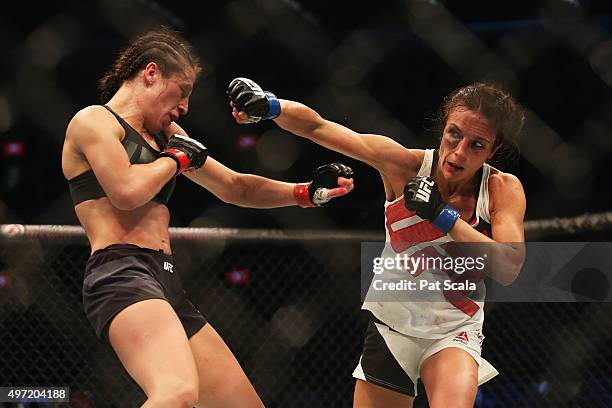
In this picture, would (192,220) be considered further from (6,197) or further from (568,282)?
(568,282)

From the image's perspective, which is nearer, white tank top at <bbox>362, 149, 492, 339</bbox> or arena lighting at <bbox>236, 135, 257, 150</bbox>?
white tank top at <bbox>362, 149, 492, 339</bbox>

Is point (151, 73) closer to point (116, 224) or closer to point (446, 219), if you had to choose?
point (116, 224)

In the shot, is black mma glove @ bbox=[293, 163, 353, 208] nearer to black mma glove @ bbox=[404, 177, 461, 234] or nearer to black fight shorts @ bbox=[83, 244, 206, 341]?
black mma glove @ bbox=[404, 177, 461, 234]

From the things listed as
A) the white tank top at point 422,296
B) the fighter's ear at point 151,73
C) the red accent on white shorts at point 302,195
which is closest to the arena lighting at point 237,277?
the red accent on white shorts at point 302,195

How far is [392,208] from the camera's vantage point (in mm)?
2213

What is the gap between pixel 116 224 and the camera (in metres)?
1.91

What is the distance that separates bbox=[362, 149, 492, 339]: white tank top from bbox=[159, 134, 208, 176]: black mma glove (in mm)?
567

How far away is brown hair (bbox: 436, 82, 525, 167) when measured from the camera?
84.8 inches

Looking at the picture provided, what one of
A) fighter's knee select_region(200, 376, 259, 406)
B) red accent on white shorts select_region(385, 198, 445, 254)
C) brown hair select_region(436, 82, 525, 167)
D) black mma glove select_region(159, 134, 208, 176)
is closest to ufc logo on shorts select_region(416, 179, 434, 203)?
red accent on white shorts select_region(385, 198, 445, 254)

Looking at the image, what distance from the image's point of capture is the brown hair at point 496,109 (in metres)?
2.15

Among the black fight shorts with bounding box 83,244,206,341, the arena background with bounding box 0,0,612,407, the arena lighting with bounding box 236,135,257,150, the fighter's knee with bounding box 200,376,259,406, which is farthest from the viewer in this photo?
the arena lighting with bounding box 236,135,257,150

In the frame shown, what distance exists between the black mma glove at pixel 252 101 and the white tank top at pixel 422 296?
0.42 metres

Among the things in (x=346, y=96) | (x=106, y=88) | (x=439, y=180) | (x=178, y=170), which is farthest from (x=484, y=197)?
(x=346, y=96)

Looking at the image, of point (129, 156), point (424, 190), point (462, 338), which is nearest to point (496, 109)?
point (424, 190)
